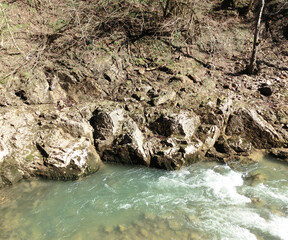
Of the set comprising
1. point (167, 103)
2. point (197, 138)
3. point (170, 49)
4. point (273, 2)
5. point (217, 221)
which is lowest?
point (217, 221)

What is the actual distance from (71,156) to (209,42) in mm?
7731

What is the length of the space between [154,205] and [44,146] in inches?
120

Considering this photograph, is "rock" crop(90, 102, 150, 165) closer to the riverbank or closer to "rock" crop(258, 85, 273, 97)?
the riverbank

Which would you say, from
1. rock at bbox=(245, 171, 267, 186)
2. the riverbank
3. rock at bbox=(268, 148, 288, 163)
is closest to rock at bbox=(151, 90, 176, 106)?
the riverbank

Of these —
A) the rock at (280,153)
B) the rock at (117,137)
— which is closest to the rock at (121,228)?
the rock at (117,137)

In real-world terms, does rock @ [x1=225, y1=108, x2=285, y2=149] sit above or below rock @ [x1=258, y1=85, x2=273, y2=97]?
below

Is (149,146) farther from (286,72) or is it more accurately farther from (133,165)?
(286,72)

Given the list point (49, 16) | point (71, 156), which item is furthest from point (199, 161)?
point (49, 16)

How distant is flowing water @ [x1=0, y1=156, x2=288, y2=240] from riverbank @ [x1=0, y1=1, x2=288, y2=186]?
381 millimetres

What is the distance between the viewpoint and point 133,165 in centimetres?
573

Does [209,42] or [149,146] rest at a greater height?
[209,42]

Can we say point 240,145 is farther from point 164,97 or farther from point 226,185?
point 164,97

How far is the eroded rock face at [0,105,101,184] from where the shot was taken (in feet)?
16.6

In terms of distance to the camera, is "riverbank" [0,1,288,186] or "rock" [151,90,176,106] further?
"rock" [151,90,176,106]
